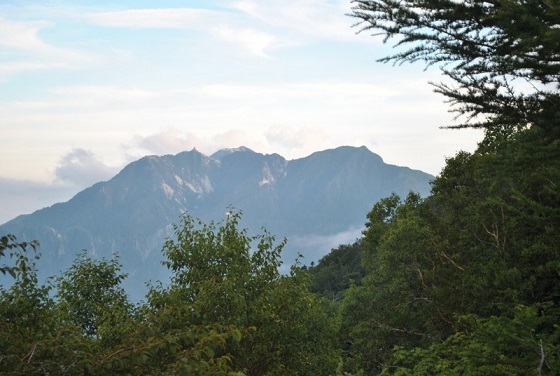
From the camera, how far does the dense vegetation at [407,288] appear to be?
8492mm

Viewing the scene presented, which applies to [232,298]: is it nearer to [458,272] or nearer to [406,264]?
[458,272]

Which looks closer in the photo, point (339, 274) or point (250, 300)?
point (250, 300)

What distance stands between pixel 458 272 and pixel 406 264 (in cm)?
509

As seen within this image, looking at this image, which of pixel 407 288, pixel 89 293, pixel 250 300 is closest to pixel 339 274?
pixel 407 288

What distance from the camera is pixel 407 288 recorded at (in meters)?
27.7

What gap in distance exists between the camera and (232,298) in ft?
54.0

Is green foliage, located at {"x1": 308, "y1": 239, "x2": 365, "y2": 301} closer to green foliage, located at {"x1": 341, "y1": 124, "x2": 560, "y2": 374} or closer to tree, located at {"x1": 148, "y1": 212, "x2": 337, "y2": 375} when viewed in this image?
green foliage, located at {"x1": 341, "y1": 124, "x2": 560, "y2": 374}

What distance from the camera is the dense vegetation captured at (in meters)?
8.49

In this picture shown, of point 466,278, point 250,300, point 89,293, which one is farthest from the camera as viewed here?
point 89,293

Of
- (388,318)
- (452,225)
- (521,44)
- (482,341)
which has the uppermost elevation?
(521,44)

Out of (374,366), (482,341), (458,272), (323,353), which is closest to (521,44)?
(482,341)

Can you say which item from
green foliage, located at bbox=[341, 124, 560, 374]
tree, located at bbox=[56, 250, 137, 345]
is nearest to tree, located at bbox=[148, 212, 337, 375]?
green foliage, located at bbox=[341, 124, 560, 374]

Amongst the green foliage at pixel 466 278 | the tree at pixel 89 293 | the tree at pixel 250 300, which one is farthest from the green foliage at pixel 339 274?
the tree at pixel 250 300

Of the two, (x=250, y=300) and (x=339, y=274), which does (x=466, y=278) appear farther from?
(x=339, y=274)
